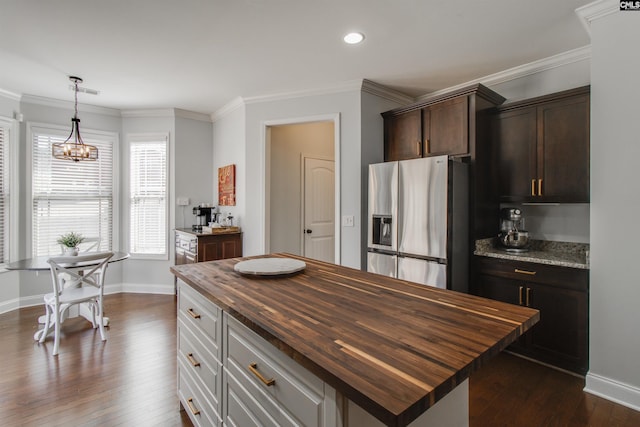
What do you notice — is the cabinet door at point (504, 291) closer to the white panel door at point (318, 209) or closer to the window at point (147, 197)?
the white panel door at point (318, 209)

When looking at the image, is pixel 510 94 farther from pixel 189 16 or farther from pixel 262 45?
pixel 189 16

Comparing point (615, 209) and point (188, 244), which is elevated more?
point (615, 209)

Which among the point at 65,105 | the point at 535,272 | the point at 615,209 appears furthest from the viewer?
the point at 65,105

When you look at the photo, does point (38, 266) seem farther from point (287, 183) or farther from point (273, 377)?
point (273, 377)

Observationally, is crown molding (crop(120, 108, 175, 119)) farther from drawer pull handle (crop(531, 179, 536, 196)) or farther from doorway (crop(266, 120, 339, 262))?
drawer pull handle (crop(531, 179, 536, 196))

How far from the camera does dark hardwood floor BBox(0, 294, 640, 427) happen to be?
2.01 metres

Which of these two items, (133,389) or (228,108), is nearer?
(133,389)

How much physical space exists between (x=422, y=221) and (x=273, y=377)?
2.22 m

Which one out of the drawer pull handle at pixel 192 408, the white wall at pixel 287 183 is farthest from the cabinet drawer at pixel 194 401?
the white wall at pixel 287 183

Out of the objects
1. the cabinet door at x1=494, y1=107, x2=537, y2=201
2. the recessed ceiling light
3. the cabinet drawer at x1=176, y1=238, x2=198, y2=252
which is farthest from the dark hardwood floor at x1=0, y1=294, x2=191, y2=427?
the cabinet door at x1=494, y1=107, x2=537, y2=201

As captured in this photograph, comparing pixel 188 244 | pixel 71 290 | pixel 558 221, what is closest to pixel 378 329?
pixel 558 221

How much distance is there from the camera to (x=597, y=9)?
2.21 m

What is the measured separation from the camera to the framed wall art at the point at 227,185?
4484 millimetres

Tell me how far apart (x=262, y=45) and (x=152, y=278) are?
3.73 m
